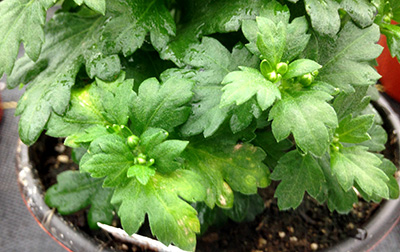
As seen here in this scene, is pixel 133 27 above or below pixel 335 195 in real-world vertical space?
above

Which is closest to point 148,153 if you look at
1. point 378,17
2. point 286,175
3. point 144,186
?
point 144,186

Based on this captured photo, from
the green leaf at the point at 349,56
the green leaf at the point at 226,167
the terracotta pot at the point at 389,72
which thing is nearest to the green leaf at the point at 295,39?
the green leaf at the point at 349,56

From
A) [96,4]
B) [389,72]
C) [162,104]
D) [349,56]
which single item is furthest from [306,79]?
[389,72]

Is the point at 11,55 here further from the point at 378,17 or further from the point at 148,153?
the point at 378,17

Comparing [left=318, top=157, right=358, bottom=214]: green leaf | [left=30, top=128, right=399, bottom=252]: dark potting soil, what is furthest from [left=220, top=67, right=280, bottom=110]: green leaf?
[left=30, top=128, right=399, bottom=252]: dark potting soil

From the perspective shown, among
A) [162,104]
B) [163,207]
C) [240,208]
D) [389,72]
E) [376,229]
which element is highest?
[162,104]

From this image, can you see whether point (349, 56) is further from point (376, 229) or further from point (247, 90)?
point (376, 229)

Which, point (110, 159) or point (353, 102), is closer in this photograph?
point (110, 159)
